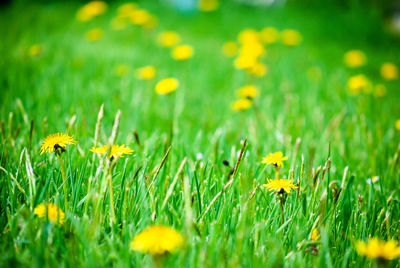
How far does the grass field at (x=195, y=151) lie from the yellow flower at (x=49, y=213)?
12 millimetres

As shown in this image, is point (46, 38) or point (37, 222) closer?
point (37, 222)

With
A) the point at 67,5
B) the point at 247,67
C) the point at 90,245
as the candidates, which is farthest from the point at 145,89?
the point at 67,5

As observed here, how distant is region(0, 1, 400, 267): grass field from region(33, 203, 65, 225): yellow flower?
12 mm

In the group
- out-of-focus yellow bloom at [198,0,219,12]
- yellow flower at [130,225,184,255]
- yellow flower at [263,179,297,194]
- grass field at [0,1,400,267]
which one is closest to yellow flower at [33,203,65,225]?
grass field at [0,1,400,267]

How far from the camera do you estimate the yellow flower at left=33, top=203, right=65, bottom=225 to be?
725mm

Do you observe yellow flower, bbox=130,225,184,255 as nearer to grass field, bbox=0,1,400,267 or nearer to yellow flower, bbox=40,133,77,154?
grass field, bbox=0,1,400,267

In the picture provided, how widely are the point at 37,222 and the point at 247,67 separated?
1.81m

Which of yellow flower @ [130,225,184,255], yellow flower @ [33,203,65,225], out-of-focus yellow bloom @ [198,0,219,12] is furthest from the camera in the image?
out-of-focus yellow bloom @ [198,0,219,12]

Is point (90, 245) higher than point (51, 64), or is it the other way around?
point (51, 64)

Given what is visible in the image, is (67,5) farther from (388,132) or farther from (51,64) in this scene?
(388,132)

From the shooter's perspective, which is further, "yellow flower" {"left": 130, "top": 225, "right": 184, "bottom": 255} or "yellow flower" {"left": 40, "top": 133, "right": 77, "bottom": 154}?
"yellow flower" {"left": 40, "top": 133, "right": 77, "bottom": 154}

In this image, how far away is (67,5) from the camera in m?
6.08

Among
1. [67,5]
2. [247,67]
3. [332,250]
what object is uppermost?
[67,5]

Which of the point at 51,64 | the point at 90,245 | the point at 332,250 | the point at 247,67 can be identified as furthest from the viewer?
the point at 51,64
